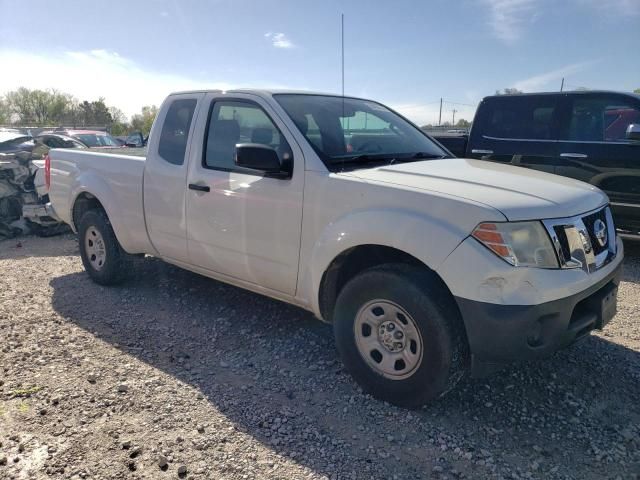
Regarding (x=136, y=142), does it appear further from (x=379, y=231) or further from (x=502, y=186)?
(x=502, y=186)

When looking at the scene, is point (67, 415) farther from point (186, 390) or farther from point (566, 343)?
point (566, 343)

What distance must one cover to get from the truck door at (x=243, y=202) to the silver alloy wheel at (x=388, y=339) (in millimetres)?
612

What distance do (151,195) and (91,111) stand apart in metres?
53.2

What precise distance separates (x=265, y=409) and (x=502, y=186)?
188 cm

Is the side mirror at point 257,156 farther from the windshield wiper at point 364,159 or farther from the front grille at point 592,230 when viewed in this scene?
the front grille at point 592,230

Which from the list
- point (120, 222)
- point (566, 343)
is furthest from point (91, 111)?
point (566, 343)

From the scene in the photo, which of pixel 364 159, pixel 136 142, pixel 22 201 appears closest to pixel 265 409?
pixel 364 159

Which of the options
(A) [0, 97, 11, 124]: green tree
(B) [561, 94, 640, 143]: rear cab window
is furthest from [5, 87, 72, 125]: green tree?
(B) [561, 94, 640, 143]: rear cab window

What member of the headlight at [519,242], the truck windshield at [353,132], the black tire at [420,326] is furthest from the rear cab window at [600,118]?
the black tire at [420,326]

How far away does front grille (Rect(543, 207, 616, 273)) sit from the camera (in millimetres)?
2564

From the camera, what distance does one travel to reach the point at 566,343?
8.77 ft

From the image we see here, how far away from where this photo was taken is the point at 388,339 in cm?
292

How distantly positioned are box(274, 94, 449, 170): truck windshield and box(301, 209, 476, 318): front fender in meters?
0.47

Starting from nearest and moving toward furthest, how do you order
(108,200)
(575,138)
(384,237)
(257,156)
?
1. (384,237)
2. (257,156)
3. (108,200)
4. (575,138)
